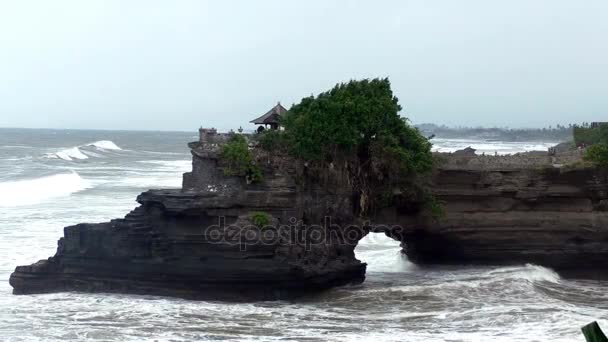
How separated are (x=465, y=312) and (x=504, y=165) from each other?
17.5ft

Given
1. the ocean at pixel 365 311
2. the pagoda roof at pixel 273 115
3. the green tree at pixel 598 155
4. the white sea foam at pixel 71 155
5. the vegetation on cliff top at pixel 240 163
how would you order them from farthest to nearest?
the white sea foam at pixel 71 155 < the pagoda roof at pixel 273 115 < the green tree at pixel 598 155 < the vegetation on cliff top at pixel 240 163 < the ocean at pixel 365 311

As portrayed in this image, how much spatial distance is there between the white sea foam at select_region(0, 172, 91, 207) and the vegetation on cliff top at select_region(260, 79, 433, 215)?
17.7 metres

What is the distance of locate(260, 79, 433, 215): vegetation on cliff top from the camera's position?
18.5 meters

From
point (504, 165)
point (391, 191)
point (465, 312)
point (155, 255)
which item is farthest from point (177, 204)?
point (504, 165)

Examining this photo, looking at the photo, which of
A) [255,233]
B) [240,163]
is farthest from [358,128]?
[255,233]

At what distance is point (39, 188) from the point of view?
129 feet

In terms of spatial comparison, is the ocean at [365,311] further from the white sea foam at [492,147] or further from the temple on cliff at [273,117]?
the white sea foam at [492,147]

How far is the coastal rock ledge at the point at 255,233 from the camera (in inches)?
704

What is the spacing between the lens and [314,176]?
1883cm

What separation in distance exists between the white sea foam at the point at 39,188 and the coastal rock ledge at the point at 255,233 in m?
15.5

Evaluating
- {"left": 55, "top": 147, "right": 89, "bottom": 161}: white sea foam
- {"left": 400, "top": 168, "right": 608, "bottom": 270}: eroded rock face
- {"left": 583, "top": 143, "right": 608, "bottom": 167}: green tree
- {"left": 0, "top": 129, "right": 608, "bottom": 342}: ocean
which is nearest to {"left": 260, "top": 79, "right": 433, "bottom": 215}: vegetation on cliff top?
{"left": 400, "top": 168, "right": 608, "bottom": 270}: eroded rock face

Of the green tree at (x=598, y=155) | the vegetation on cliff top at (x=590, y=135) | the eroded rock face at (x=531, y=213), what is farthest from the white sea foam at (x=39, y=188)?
the green tree at (x=598, y=155)

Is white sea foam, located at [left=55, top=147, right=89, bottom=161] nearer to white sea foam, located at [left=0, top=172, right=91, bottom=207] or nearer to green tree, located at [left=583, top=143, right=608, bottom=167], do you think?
white sea foam, located at [left=0, top=172, right=91, bottom=207]

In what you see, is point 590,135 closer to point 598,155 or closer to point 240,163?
point 598,155
